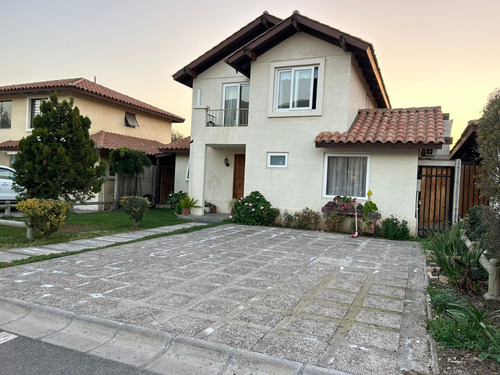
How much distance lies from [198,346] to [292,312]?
135 cm

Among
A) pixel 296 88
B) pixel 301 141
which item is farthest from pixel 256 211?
pixel 296 88

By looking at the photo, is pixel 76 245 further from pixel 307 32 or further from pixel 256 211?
pixel 307 32

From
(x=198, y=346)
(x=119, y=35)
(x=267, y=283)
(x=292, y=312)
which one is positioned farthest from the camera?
(x=119, y=35)

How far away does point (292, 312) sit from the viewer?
425cm

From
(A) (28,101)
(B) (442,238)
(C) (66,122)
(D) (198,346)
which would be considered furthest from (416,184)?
(A) (28,101)

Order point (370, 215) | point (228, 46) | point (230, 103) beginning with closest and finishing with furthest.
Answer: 1. point (370, 215)
2. point (228, 46)
3. point (230, 103)

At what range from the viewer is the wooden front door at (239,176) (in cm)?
1476

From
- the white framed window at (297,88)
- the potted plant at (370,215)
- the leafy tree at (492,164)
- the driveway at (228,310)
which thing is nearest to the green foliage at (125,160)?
the white framed window at (297,88)

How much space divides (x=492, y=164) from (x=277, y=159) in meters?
8.74

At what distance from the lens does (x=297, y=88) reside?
12.4 meters

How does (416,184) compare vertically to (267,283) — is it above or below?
above

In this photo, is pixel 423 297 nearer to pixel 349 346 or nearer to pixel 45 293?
pixel 349 346

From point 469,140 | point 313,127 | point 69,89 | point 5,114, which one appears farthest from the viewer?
point 5,114

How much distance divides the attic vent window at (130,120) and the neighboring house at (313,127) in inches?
350
